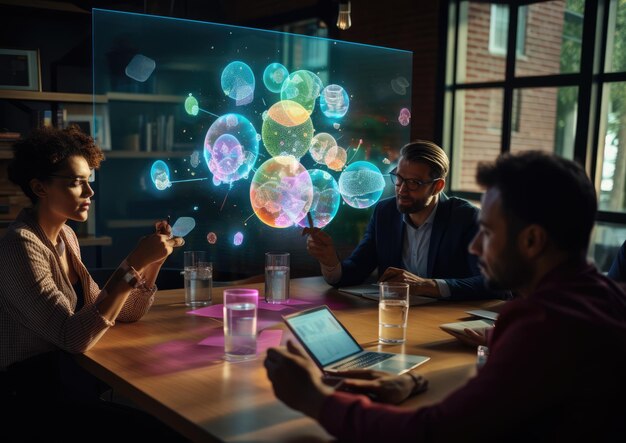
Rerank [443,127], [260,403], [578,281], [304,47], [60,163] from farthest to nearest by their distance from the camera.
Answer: [443,127] → [304,47] → [60,163] → [260,403] → [578,281]

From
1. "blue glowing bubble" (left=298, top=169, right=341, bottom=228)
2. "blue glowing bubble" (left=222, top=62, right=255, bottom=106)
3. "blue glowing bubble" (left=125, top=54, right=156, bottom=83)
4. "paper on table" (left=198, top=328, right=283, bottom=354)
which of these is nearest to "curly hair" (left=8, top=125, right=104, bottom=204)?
"paper on table" (left=198, top=328, right=283, bottom=354)

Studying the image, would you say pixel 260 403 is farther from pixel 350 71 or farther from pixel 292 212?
pixel 350 71

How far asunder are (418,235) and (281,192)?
2.71ft

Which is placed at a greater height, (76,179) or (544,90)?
(544,90)

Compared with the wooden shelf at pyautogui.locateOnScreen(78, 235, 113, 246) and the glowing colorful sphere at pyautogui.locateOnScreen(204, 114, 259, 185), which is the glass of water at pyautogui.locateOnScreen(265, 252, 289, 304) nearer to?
the glowing colorful sphere at pyautogui.locateOnScreen(204, 114, 259, 185)

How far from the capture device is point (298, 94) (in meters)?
3.18

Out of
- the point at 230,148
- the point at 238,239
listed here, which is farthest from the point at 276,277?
the point at 230,148

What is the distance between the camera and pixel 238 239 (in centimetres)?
295

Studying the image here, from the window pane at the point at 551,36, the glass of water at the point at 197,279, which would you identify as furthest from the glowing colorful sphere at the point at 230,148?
the window pane at the point at 551,36

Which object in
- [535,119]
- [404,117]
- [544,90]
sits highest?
[544,90]

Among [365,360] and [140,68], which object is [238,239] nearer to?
[140,68]

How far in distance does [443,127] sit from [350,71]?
211 cm

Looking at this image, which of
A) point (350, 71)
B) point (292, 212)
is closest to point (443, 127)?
point (350, 71)

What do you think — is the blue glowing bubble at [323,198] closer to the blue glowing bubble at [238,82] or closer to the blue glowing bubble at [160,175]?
the blue glowing bubble at [238,82]
